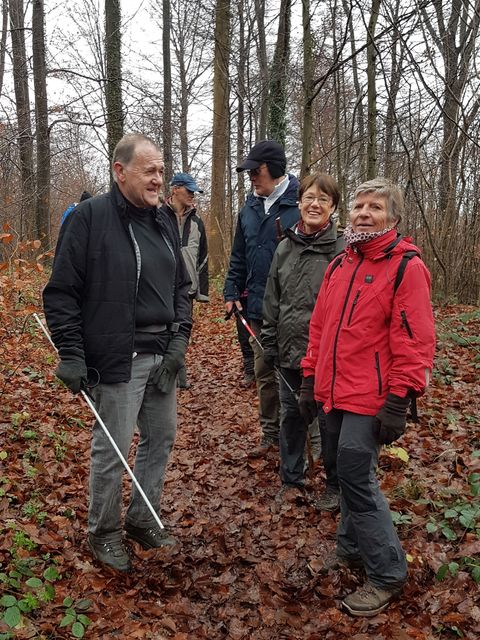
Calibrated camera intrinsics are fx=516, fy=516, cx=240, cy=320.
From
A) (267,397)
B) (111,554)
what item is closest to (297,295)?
(267,397)

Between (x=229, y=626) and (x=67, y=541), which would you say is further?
(x=67, y=541)

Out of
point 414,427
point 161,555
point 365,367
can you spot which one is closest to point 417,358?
point 365,367

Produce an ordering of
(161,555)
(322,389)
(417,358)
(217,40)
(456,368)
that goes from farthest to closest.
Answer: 1. (217,40)
2. (456,368)
3. (161,555)
4. (322,389)
5. (417,358)

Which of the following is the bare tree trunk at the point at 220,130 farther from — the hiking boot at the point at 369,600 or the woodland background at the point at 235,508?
the hiking boot at the point at 369,600

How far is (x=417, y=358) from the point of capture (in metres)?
2.65

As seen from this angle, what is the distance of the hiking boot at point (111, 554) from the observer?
10.5ft

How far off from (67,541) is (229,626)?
3.96 ft

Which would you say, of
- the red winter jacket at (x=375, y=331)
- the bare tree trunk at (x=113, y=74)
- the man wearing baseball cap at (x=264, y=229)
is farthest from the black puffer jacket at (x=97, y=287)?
the bare tree trunk at (x=113, y=74)

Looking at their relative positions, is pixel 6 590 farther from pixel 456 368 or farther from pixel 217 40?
pixel 217 40

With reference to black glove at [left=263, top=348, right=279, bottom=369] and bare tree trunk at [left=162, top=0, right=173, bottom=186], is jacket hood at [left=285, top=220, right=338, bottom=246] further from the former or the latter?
bare tree trunk at [left=162, top=0, right=173, bottom=186]

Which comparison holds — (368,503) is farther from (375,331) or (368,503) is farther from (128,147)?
(128,147)

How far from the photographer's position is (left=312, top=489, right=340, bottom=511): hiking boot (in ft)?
13.0

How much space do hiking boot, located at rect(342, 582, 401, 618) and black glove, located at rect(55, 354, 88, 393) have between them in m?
1.96

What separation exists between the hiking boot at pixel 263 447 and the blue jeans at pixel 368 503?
2086 mm
